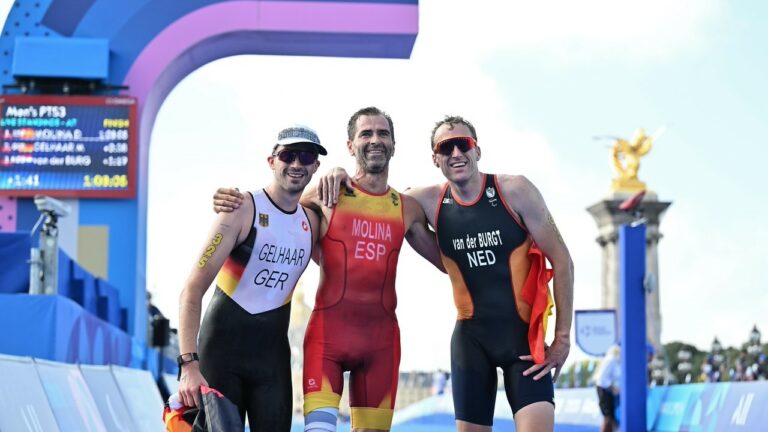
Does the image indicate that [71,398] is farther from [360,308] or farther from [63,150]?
[63,150]

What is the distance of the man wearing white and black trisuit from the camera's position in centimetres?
564

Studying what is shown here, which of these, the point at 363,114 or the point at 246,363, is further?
the point at 363,114

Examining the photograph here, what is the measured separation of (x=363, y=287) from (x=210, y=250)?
99 centimetres

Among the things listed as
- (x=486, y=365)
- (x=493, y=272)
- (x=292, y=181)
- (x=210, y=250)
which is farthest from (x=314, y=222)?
(x=486, y=365)

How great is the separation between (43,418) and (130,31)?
43.2 feet

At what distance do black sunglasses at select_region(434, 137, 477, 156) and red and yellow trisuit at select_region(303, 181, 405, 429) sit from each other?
444mm

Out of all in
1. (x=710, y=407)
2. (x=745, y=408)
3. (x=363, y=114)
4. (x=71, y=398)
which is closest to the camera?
(x=363, y=114)

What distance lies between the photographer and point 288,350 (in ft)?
19.3

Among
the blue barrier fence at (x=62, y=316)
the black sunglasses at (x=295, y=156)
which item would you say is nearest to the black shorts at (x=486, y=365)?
the black sunglasses at (x=295, y=156)

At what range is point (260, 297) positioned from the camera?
571 centimetres

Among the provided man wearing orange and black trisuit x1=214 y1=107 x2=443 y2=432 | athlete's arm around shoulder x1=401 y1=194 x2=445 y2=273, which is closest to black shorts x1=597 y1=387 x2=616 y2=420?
athlete's arm around shoulder x1=401 y1=194 x2=445 y2=273

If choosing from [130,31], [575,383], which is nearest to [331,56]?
[130,31]

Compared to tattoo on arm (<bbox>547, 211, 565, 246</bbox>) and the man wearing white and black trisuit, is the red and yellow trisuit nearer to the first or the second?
the man wearing white and black trisuit

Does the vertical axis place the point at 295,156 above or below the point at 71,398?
above
